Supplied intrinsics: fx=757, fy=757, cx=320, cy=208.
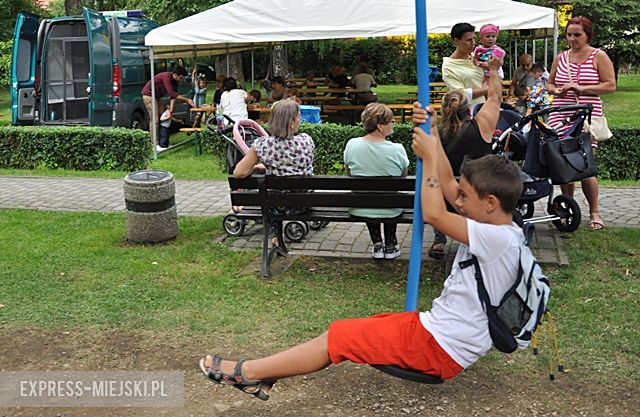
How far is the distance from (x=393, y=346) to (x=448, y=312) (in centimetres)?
28

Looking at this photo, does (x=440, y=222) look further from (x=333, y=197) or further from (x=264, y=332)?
(x=333, y=197)

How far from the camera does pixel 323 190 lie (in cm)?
617

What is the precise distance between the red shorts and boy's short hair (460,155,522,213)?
639mm

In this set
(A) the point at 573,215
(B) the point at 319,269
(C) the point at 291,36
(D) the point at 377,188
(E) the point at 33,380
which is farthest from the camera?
(C) the point at 291,36

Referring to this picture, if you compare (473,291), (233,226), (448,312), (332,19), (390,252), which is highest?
(332,19)

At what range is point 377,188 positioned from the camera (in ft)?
18.9

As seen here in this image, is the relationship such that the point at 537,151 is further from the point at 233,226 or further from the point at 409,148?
the point at 409,148

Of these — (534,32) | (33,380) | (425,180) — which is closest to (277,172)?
(33,380)

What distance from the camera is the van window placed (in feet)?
46.2

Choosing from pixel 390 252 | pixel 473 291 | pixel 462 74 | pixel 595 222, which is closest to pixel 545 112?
pixel 462 74

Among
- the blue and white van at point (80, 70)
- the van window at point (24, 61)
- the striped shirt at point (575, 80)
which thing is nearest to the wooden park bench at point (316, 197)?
the striped shirt at point (575, 80)

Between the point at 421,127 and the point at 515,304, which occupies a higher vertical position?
the point at 421,127

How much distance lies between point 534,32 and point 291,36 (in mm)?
7973

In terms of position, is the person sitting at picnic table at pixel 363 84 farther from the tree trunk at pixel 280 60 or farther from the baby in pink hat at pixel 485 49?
the baby in pink hat at pixel 485 49
